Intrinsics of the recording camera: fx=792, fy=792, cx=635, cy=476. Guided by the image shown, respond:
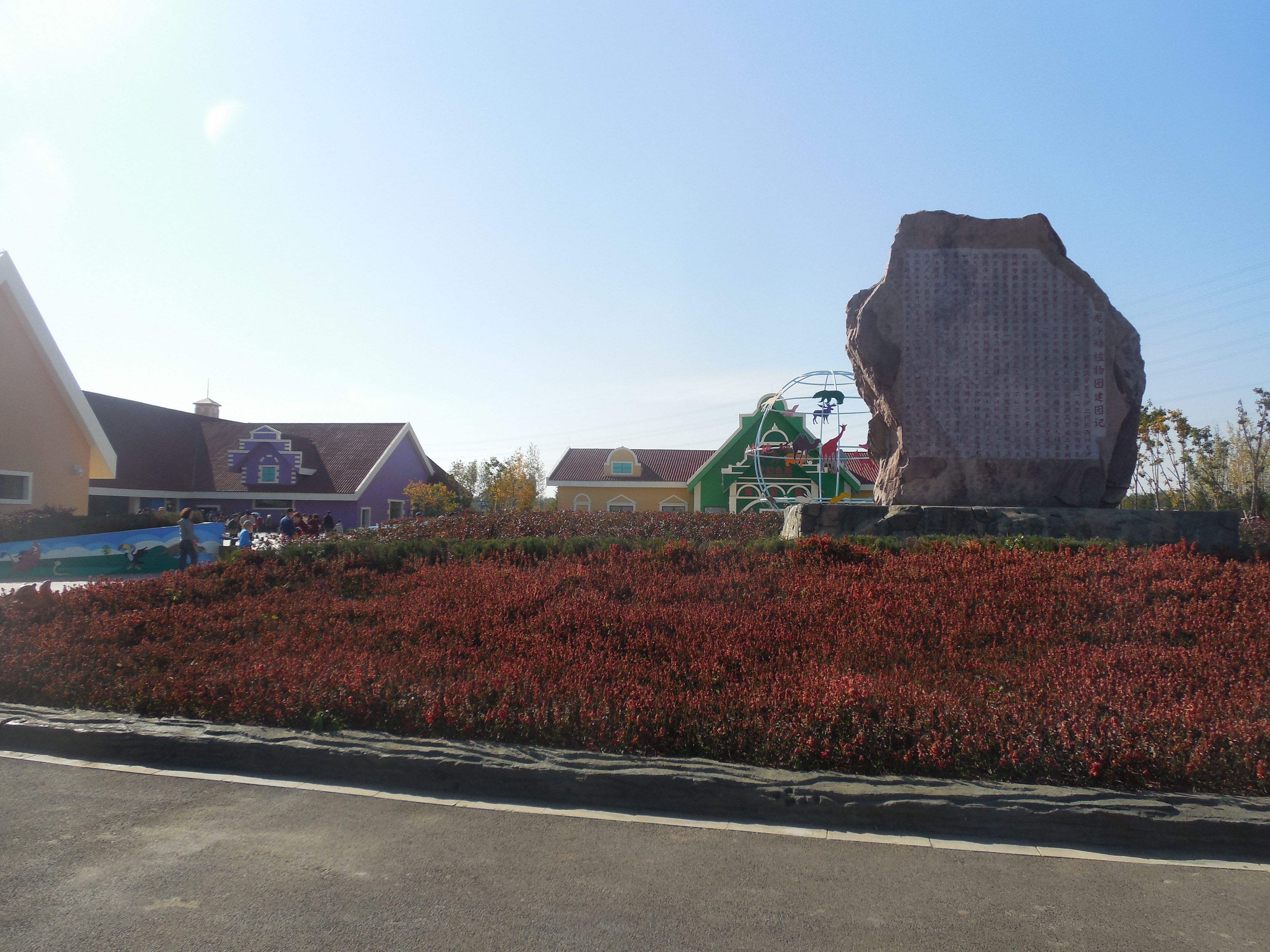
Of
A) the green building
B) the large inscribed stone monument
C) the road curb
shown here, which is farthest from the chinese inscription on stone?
the green building

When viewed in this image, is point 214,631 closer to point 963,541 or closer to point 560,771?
point 560,771

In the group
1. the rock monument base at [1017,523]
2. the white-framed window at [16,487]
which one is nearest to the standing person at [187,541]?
the white-framed window at [16,487]

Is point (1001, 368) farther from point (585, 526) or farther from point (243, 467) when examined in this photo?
point (243, 467)

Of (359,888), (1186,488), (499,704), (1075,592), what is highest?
(1186,488)

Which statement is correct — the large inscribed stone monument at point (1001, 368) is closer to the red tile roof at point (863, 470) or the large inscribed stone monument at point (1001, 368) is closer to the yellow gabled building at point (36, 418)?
the yellow gabled building at point (36, 418)

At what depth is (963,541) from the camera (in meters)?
8.85

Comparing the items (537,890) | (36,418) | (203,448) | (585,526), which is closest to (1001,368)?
(585,526)

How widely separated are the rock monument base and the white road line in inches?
224

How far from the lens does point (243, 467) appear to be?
30.6m

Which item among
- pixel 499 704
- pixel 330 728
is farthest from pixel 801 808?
pixel 330 728

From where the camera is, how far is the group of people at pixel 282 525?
20141mm

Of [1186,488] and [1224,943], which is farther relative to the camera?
[1186,488]

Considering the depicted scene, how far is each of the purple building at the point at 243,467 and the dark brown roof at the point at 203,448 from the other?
38 millimetres

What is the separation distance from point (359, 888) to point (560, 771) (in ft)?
3.87
